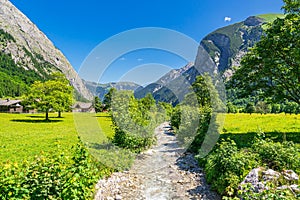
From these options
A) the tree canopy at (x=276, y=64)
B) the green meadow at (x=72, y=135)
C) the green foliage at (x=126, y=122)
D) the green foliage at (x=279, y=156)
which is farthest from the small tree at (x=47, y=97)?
the green foliage at (x=279, y=156)

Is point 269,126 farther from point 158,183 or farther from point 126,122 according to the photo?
point 158,183

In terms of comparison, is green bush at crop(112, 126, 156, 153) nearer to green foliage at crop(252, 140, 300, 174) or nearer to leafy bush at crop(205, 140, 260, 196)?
leafy bush at crop(205, 140, 260, 196)

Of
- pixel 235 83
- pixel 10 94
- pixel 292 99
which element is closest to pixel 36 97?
pixel 235 83

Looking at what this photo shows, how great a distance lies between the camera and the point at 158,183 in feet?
29.9

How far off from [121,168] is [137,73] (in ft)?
24.3

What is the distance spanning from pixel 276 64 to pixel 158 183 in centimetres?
1310

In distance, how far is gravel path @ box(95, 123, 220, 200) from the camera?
776 cm

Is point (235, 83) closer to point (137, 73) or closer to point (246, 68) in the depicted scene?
point (246, 68)

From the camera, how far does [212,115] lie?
46.3 ft

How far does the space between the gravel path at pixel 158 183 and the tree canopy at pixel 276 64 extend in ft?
31.2

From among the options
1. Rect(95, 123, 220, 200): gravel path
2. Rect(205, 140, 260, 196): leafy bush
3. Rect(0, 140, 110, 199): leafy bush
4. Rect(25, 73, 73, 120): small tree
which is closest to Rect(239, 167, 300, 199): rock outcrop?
Rect(205, 140, 260, 196): leafy bush

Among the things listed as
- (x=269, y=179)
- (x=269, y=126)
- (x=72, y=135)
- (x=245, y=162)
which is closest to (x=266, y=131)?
(x=269, y=126)

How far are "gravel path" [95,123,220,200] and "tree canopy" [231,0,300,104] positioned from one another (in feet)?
31.2

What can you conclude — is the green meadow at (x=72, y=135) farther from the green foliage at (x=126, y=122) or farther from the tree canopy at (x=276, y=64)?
the tree canopy at (x=276, y=64)
